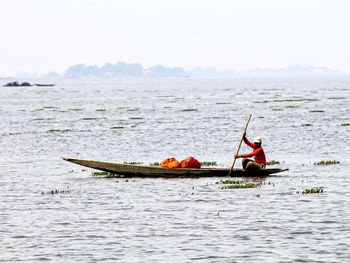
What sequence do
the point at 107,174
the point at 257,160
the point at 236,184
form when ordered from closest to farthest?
the point at 236,184
the point at 257,160
the point at 107,174

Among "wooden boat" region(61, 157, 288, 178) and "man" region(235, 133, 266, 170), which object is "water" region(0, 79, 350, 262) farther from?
"man" region(235, 133, 266, 170)

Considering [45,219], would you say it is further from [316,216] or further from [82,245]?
[316,216]

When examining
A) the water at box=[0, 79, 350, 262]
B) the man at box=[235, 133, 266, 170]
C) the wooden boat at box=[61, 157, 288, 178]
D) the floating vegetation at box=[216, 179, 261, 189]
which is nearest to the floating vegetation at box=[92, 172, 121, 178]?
the water at box=[0, 79, 350, 262]

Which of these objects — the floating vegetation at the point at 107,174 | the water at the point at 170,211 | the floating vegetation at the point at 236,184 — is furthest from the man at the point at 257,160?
the floating vegetation at the point at 107,174

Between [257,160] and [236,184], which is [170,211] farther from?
[257,160]

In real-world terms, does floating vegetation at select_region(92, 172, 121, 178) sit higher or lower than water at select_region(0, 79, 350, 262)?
lower

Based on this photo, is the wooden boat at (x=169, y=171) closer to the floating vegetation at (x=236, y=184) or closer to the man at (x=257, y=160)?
the man at (x=257, y=160)

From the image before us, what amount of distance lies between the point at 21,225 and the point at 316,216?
9.49 m

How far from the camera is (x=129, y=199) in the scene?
87.5 ft

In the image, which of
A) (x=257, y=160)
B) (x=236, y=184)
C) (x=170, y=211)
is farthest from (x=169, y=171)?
(x=170, y=211)

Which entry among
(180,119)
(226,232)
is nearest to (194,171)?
(226,232)

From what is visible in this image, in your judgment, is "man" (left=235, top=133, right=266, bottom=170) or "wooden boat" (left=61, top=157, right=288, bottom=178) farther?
"wooden boat" (left=61, top=157, right=288, bottom=178)

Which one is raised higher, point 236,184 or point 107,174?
point 236,184

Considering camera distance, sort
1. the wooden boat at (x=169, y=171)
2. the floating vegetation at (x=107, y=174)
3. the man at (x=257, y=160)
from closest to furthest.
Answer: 1. the man at (x=257, y=160)
2. the wooden boat at (x=169, y=171)
3. the floating vegetation at (x=107, y=174)
